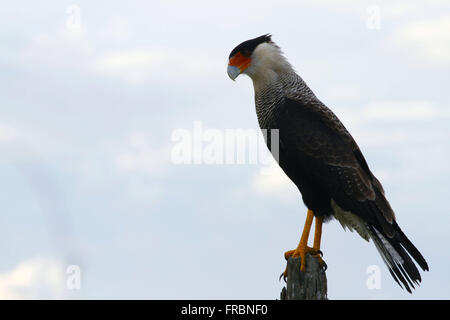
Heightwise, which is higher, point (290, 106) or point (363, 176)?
point (290, 106)

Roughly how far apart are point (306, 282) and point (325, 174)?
149 centimetres

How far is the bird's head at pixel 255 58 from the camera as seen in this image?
8.28 meters

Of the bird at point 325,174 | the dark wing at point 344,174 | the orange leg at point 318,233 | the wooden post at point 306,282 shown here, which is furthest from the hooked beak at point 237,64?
the wooden post at point 306,282

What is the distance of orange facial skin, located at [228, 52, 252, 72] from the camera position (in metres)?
8.27

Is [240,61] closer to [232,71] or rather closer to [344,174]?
[232,71]

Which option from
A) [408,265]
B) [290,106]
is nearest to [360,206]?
[408,265]

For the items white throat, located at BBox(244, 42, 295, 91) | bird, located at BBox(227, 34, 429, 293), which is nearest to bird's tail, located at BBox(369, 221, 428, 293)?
bird, located at BBox(227, 34, 429, 293)

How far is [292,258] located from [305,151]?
4.69 ft

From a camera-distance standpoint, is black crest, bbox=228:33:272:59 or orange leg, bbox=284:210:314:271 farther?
black crest, bbox=228:33:272:59

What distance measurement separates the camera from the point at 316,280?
279 inches

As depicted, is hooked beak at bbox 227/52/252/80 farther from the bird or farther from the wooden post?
the wooden post
